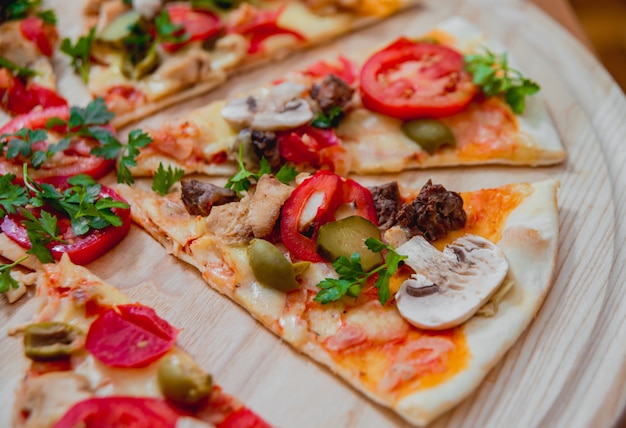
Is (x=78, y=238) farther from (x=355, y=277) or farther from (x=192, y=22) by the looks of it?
(x=192, y=22)

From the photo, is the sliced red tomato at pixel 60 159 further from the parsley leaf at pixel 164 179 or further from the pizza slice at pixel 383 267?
the pizza slice at pixel 383 267

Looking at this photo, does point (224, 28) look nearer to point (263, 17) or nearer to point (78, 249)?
point (263, 17)

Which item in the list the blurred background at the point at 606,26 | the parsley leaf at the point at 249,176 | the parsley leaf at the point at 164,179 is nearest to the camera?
the parsley leaf at the point at 249,176

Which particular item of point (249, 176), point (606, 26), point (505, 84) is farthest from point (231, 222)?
point (606, 26)

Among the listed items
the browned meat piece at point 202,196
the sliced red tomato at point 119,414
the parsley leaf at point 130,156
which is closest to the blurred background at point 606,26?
the browned meat piece at point 202,196

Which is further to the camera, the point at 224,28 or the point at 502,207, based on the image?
the point at 224,28

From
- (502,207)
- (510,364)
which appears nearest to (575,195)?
(502,207)

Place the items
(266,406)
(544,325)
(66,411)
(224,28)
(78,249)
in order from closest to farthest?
(66,411) → (266,406) → (544,325) → (78,249) → (224,28)

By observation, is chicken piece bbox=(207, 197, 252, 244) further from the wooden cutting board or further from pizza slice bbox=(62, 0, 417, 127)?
pizza slice bbox=(62, 0, 417, 127)
